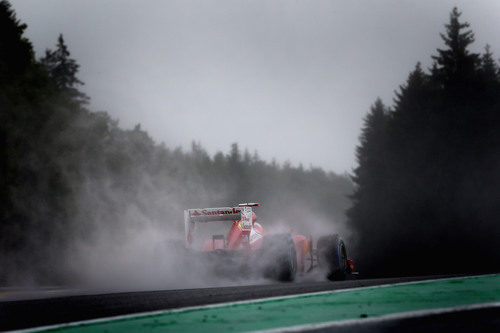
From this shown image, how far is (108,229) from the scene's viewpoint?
93.5ft

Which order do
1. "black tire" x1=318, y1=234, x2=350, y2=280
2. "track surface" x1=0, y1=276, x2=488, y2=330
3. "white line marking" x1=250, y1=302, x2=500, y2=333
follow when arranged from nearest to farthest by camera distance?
"white line marking" x1=250, y1=302, x2=500, y2=333 → "track surface" x1=0, y1=276, x2=488, y2=330 → "black tire" x1=318, y1=234, x2=350, y2=280

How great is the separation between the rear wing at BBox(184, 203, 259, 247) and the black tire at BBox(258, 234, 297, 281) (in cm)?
106

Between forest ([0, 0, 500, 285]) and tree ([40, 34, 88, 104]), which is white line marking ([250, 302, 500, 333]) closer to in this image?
forest ([0, 0, 500, 285])

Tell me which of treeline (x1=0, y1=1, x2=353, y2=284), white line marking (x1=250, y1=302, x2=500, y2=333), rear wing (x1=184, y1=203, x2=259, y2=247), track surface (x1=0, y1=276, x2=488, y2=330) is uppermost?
treeline (x1=0, y1=1, x2=353, y2=284)

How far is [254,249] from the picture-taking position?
11547mm

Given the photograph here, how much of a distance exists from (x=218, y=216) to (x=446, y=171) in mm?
26366

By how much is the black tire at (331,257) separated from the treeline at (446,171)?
Answer: 1890 cm

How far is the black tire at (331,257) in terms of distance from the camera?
11.5m

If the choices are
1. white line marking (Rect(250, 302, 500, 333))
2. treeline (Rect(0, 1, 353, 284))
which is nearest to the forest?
treeline (Rect(0, 1, 353, 284))

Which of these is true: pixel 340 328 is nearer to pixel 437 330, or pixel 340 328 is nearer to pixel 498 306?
pixel 437 330

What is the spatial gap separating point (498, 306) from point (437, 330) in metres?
1.46

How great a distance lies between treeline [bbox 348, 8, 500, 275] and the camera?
108ft

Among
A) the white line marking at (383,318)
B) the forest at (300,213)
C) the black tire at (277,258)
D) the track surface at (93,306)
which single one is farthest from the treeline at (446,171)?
the white line marking at (383,318)

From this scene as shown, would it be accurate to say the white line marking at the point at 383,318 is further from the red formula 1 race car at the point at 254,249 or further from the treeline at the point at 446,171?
the treeline at the point at 446,171
